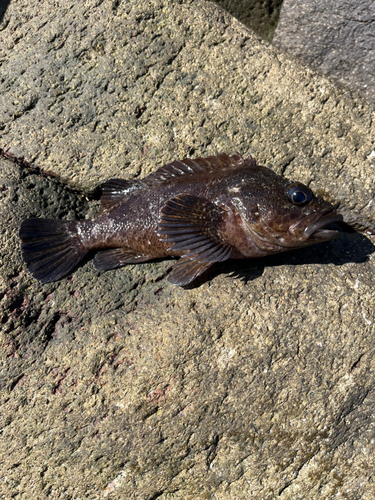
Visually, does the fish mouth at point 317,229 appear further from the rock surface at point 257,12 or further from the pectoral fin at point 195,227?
the rock surface at point 257,12

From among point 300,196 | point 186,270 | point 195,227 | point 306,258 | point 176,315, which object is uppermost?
point 300,196

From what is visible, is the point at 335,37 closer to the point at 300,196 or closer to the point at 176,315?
the point at 300,196

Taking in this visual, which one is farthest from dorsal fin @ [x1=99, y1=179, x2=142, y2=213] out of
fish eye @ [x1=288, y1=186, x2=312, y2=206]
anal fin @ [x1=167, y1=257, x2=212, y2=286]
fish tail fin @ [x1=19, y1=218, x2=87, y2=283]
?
fish eye @ [x1=288, y1=186, x2=312, y2=206]

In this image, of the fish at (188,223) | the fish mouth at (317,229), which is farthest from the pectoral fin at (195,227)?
the fish mouth at (317,229)

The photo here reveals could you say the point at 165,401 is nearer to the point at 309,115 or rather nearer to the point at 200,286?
the point at 200,286

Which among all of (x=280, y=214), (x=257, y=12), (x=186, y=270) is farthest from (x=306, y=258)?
(x=257, y=12)

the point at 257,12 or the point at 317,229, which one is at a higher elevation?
the point at 257,12
